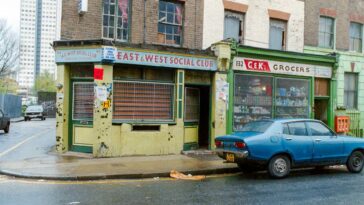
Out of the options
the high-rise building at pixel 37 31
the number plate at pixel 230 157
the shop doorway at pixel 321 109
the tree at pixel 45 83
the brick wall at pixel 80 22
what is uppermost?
the high-rise building at pixel 37 31

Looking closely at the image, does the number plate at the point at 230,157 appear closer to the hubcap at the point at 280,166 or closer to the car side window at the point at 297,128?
the hubcap at the point at 280,166

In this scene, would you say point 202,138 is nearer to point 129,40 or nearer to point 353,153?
point 129,40

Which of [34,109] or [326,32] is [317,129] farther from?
[34,109]

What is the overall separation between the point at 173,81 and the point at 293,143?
5463 millimetres

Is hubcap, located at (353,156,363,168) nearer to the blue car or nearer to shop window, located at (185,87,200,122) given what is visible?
the blue car

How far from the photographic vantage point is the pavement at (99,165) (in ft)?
33.6

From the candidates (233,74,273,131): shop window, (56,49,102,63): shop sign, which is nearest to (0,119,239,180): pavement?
(233,74,273,131): shop window

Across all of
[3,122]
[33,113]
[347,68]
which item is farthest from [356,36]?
[33,113]

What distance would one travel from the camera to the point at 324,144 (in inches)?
450

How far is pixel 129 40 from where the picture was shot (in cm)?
1501

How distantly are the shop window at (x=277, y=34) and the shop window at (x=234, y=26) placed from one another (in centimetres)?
165

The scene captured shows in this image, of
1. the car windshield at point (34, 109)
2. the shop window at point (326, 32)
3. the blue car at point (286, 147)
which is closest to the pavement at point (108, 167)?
the blue car at point (286, 147)

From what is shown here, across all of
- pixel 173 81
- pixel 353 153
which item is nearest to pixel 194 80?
pixel 173 81

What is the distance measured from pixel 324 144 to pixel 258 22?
7.75m
